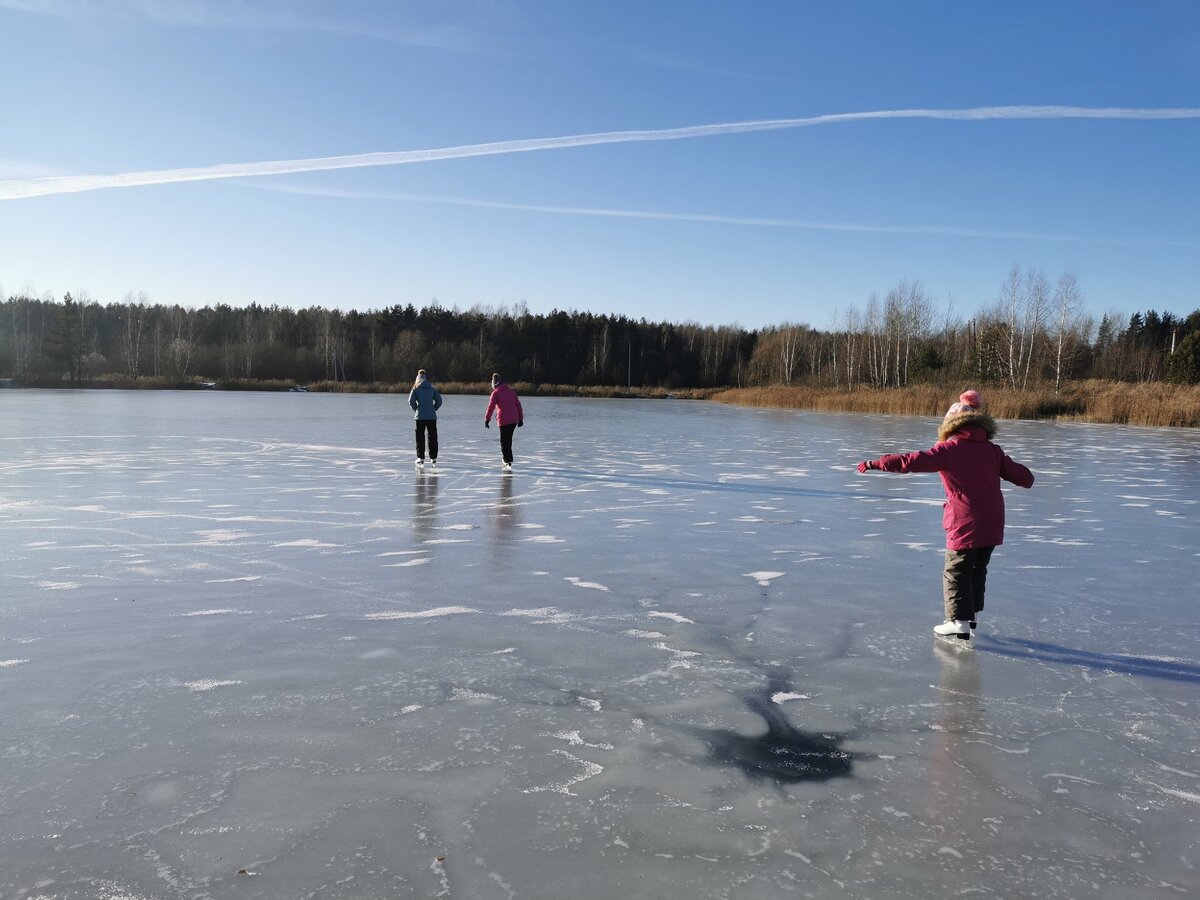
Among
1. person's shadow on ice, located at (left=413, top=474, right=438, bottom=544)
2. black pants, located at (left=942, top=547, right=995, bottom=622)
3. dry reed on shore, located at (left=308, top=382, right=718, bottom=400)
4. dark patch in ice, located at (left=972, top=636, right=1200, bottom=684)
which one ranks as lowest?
person's shadow on ice, located at (left=413, top=474, right=438, bottom=544)

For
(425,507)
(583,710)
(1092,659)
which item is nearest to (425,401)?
(425,507)

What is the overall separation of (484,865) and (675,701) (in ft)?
4.32

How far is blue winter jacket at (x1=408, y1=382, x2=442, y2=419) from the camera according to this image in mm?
12062

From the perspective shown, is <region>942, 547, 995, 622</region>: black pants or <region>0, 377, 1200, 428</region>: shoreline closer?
<region>942, 547, 995, 622</region>: black pants

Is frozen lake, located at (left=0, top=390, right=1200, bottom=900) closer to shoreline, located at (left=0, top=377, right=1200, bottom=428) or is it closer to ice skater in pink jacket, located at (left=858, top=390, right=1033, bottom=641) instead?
ice skater in pink jacket, located at (left=858, top=390, right=1033, bottom=641)

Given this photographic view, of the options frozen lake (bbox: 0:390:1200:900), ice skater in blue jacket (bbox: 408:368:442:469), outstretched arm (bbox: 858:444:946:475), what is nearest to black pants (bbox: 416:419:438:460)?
ice skater in blue jacket (bbox: 408:368:442:469)

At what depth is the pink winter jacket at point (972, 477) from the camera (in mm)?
4281

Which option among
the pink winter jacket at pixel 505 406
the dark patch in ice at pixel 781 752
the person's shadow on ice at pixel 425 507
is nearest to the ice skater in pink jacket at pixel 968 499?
the dark patch in ice at pixel 781 752

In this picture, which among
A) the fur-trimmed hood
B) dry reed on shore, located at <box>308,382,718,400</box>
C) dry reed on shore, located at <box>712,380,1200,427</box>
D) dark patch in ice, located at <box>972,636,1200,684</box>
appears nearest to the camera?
dark patch in ice, located at <box>972,636,1200,684</box>

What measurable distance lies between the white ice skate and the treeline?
50.1 metres

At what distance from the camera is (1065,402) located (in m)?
30.6

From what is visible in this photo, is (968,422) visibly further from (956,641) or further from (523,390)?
(523,390)

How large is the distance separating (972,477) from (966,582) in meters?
0.52

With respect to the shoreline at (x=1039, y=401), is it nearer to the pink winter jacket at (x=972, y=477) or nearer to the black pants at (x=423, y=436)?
the black pants at (x=423, y=436)
